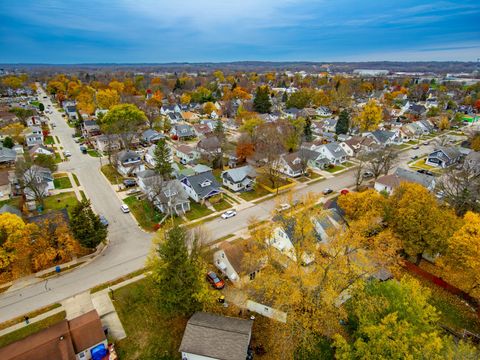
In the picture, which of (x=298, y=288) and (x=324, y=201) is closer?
(x=298, y=288)

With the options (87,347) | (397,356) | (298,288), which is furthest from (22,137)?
(397,356)

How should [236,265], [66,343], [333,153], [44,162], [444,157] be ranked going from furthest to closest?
[333,153] < [444,157] < [44,162] < [236,265] < [66,343]

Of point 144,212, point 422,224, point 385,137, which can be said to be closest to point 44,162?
point 144,212

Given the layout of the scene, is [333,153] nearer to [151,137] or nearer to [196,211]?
[196,211]

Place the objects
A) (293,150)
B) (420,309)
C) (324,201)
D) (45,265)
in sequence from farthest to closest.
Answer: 1. (293,150)
2. (324,201)
3. (45,265)
4. (420,309)

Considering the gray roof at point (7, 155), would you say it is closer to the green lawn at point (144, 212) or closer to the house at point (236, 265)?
the green lawn at point (144, 212)

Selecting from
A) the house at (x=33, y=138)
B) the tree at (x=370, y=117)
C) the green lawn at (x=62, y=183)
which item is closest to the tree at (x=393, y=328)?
the green lawn at (x=62, y=183)

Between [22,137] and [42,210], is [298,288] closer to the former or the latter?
[42,210]
